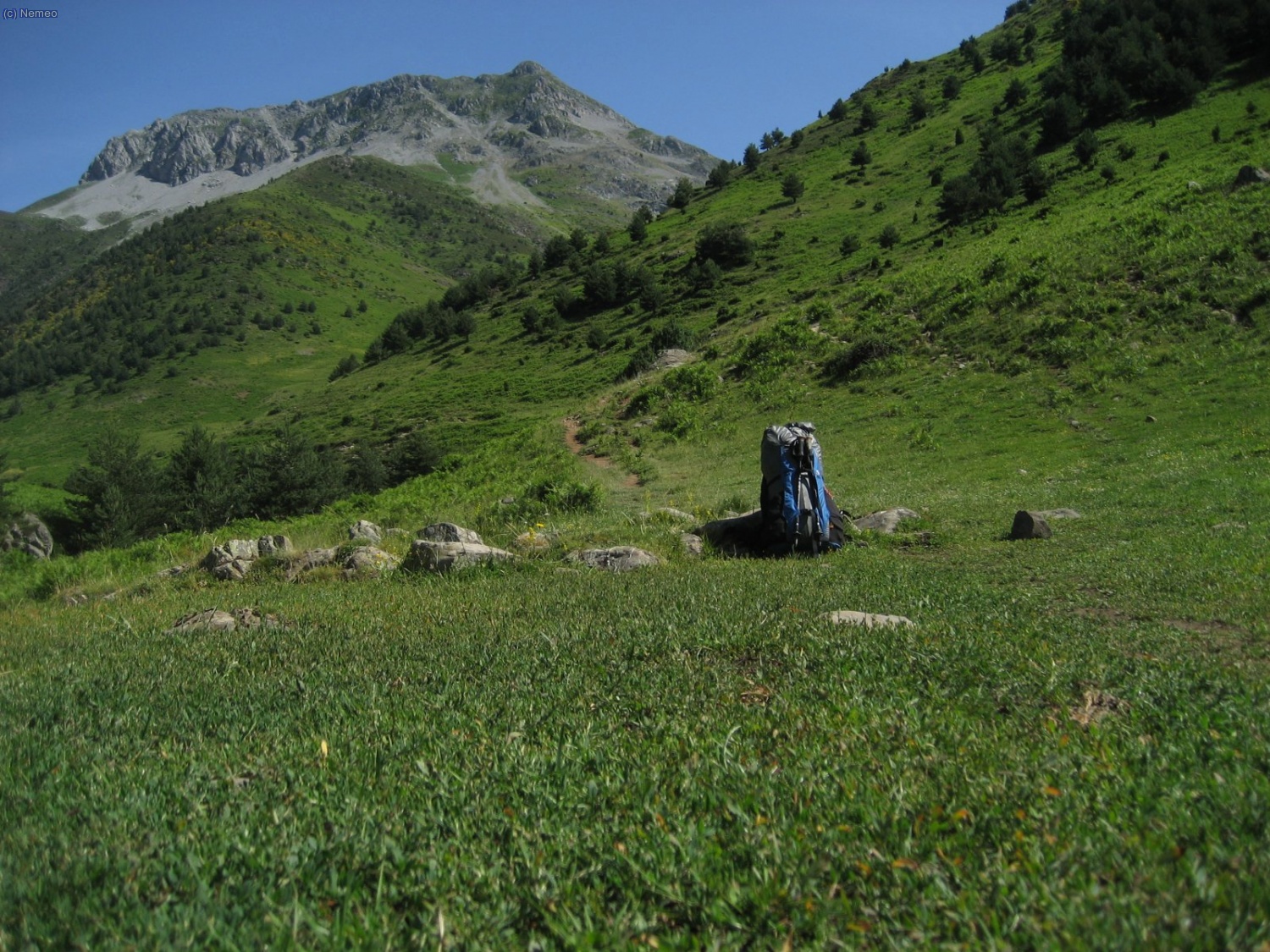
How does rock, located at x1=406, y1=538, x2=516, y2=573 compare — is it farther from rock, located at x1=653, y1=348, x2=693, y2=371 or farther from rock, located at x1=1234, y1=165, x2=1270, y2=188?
rock, located at x1=1234, y1=165, x2=1270, y2=188

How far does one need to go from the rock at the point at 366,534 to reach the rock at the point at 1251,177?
36.8 meters

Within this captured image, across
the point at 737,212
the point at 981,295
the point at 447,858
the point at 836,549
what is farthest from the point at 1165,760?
the point at 737,212

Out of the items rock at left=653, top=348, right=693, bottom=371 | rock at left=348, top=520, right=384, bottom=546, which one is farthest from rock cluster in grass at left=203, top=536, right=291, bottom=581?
rock at left=653, top=348, right=693, bottom=371

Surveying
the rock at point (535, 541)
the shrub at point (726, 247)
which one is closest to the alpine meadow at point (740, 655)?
the rock at point (535, 541)

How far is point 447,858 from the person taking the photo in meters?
2.88

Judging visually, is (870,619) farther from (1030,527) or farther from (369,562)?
(369,562)

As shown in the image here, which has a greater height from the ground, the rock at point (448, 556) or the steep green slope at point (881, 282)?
the steep green slope at point (881, 282)

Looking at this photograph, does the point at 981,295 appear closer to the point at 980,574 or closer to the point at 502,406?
the point at 980,574

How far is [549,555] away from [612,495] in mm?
10609

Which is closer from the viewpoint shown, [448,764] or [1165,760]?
[1165,760]

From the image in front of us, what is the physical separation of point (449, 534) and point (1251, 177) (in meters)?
36.3

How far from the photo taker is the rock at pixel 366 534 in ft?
50.4

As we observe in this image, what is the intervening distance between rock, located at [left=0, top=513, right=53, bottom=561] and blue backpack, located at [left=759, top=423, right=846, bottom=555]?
3121cm

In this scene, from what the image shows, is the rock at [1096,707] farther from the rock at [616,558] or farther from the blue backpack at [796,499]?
the blue backpack at [796,499]
